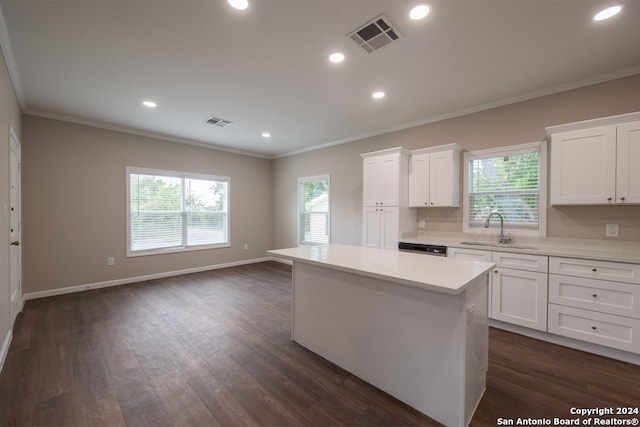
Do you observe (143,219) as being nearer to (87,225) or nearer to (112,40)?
(87,225)

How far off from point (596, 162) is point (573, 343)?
5.91ft

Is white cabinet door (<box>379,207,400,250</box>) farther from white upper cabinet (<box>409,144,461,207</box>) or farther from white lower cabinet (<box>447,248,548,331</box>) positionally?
white lower cabinet (<box>447,248,548,331</box>)

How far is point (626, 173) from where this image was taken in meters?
2.49

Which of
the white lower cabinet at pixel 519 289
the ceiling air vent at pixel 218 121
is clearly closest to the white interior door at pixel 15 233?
the ceiling air vent at pixel 218 121

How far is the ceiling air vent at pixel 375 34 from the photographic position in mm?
2039

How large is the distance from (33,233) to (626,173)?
7.23 meters

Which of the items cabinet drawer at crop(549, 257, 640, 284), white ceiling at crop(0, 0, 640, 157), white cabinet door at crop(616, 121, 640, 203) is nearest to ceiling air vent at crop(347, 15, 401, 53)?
white ceiling at crop(0, 0, 640, 157)

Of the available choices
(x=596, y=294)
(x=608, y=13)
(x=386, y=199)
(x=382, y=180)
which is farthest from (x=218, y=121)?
(x=596, y=294)

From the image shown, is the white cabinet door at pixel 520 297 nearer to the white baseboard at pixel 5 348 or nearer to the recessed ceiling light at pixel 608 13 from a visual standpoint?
the recessed ceiling light at pixel 608 13

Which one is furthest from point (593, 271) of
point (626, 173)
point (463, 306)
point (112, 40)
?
point (112, 40)

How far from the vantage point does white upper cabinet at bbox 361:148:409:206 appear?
3.87m

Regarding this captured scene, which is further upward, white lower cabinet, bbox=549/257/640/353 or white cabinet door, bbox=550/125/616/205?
white cabinet door, bbox=550/125/616/205

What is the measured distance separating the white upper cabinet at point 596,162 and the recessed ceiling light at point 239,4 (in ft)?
10.5

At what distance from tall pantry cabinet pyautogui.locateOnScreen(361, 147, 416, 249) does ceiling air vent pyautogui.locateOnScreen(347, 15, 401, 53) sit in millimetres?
1770
